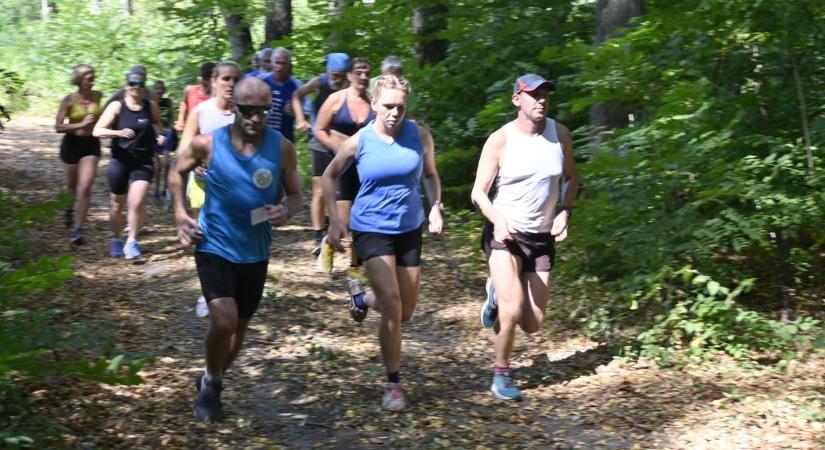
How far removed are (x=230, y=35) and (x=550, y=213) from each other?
1232 cm

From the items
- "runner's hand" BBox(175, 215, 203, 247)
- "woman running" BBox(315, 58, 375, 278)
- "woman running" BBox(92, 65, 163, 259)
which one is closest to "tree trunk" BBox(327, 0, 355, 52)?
"woman running" BBox(92, 65, 163, 259)

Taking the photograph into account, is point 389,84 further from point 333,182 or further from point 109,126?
point 109,126

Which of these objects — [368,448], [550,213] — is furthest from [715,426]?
[368,448]

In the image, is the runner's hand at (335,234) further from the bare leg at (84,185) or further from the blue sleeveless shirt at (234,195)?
the bare leg at (84,185)

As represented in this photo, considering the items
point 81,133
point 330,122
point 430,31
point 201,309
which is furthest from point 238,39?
point 201,309

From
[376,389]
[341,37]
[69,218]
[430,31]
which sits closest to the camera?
[376,389]

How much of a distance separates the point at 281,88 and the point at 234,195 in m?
5.71

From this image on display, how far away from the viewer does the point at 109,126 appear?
1060 cm

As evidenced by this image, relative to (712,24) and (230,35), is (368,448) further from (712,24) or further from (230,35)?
(230,35)

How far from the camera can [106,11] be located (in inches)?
1298

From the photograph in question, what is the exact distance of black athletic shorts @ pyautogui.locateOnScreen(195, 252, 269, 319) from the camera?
591 centimetres

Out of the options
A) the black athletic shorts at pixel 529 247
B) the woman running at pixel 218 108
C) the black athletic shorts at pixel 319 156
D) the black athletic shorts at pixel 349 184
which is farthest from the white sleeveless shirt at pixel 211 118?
the black athletic shorts at pixel 529 247

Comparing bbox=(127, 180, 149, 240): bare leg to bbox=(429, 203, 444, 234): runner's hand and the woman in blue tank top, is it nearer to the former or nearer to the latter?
the woman in blue tank top

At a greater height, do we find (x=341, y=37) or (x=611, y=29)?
(x=611, y=29)
